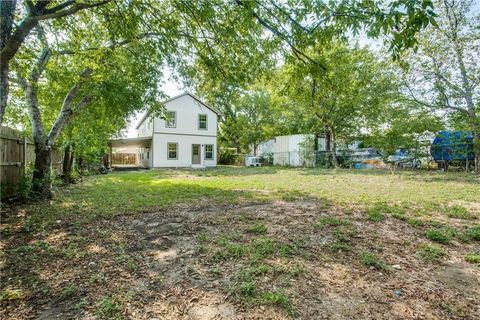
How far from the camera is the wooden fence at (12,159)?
5.35 metres

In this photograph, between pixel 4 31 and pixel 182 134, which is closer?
Answer: pixel 4 31

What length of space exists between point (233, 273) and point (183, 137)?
18.5m

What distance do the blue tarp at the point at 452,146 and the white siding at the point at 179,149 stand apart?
14.9m

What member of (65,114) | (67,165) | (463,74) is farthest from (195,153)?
(463,74)

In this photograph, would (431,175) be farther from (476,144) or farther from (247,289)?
(247,289)

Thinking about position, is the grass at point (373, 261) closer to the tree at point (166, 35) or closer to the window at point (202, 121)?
the tree at point (166, 35)

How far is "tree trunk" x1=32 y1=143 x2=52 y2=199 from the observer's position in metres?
6.23

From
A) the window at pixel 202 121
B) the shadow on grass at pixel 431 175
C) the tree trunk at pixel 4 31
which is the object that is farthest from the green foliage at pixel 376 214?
the window at pixel 202 121

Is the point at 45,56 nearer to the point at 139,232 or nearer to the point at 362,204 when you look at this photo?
the point at 139,232

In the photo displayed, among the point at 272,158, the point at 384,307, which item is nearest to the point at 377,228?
the point at 384,307

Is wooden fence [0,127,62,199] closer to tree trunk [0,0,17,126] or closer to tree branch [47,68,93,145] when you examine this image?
tree branch [47,68,93,145]

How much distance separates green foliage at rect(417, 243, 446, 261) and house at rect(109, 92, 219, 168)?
1687 centimetres

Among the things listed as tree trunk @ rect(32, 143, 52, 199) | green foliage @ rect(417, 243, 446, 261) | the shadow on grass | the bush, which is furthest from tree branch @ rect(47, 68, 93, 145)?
the bush

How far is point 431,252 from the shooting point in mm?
3053
